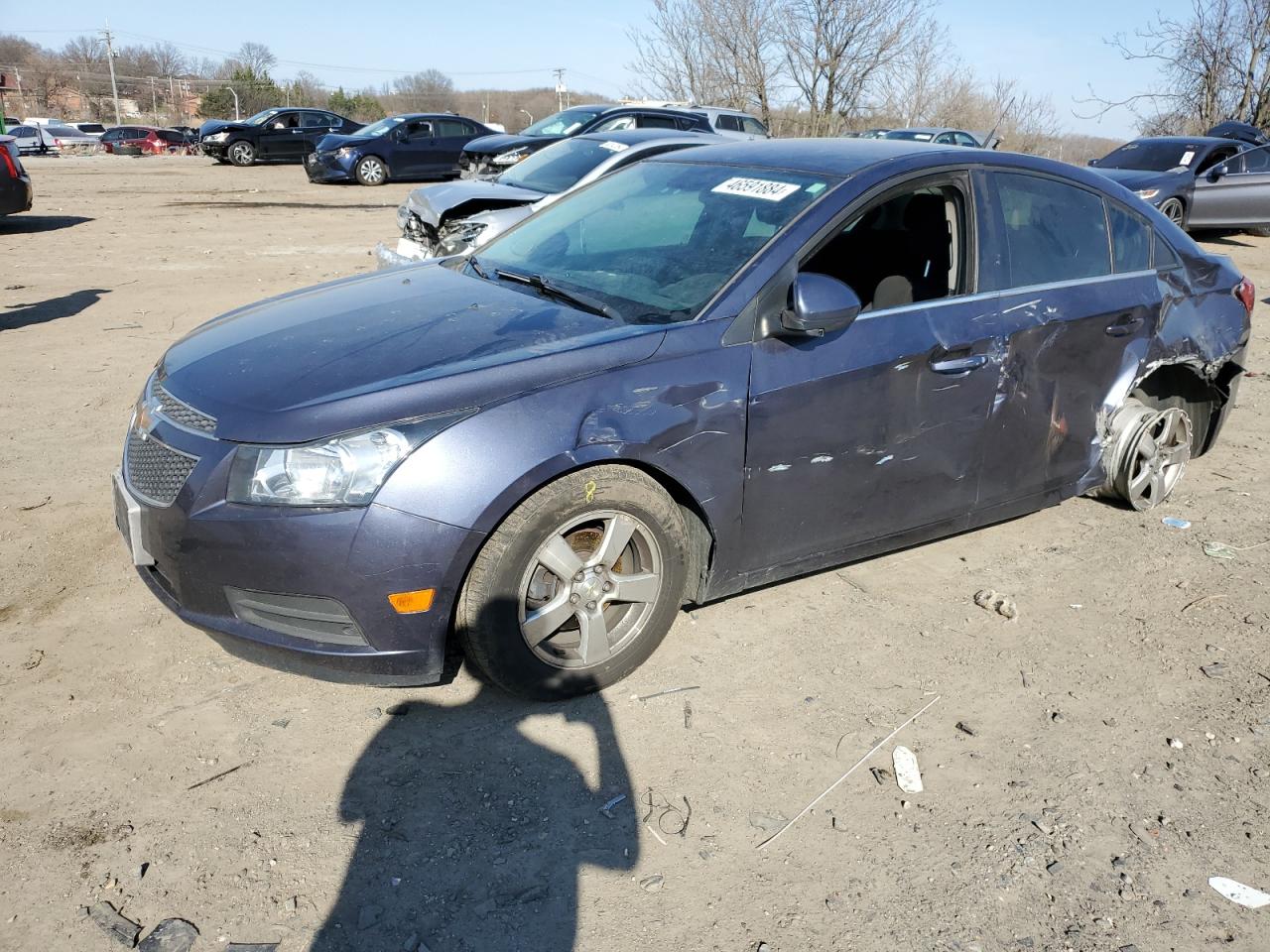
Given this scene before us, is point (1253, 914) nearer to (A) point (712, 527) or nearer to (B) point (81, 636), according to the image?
(A) point (712, 527)

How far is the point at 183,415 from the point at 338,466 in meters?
0.69

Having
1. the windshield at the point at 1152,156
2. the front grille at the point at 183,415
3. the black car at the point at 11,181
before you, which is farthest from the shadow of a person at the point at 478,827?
the windshield at the point at 1152,156

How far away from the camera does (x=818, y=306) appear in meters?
3.27

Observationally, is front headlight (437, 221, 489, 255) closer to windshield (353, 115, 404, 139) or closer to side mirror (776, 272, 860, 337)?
side mirror (776, 272, 860, 337)

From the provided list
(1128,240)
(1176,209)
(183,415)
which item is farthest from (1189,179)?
(183,415)

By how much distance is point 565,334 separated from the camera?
327cm

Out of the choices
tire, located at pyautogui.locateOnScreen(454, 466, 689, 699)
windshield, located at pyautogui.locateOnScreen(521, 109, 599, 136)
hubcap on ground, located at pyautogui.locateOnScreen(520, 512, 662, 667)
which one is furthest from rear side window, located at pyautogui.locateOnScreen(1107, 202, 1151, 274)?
windshield, located at pyautogui.locateOnScreen(521, 109, 599, 136)

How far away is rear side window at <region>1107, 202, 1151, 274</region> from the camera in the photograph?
445 centimetres

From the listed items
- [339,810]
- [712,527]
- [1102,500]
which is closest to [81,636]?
[339,810]

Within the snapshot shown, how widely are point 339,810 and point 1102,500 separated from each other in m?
4.17

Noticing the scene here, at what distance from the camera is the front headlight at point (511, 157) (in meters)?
13.9

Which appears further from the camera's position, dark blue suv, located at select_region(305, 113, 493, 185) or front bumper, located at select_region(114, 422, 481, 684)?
dark blue suv, located at select_region(305, 113, 493, 185)

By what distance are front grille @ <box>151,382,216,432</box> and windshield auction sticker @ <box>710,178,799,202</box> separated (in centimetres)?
212

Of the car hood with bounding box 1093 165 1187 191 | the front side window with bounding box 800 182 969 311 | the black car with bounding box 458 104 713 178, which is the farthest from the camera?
the black car with bounding box 458 104 713 178
